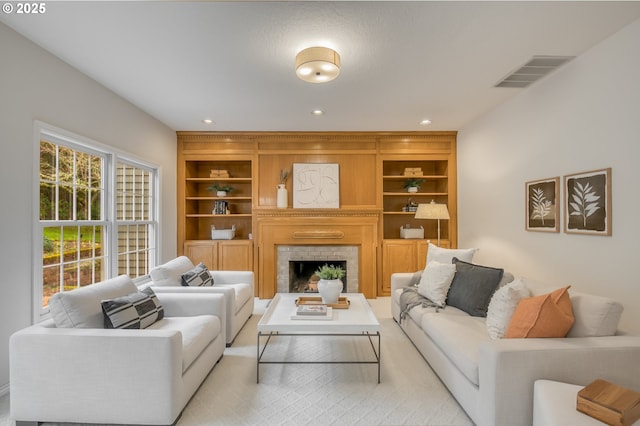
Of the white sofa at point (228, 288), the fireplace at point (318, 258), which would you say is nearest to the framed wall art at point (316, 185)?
the fireplace at point (318, 258)

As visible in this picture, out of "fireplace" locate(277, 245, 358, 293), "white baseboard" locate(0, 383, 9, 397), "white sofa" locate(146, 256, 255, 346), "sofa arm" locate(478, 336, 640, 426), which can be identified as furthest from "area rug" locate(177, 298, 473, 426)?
"fireplace" locate(277, 245, 358, 293)

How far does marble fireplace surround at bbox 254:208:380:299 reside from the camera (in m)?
5.08

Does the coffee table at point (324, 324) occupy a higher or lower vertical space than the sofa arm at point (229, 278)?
lower

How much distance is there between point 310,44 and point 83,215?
2.76 meters

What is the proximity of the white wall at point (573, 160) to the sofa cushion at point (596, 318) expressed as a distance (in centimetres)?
62

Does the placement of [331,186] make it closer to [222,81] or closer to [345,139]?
[345,139]

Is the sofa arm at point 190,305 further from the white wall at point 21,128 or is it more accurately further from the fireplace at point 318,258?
the fireplace at point 318,258

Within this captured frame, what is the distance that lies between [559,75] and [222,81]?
3203 mm

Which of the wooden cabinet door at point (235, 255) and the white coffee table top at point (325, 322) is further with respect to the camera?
the wooden cabinet door at point (235, 255)

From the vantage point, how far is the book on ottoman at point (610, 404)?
53.9 inches

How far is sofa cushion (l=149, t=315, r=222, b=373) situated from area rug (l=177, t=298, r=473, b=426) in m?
0.32

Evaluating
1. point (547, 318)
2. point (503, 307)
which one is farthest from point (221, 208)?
point (547, 318)

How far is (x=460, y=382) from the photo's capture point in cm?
211

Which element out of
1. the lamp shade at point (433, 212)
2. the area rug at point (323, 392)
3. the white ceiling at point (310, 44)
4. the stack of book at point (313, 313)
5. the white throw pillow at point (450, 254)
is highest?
the white ceiling at point (310, 44)
